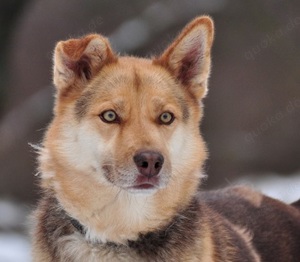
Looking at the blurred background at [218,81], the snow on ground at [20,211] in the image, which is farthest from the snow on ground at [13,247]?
the blurred background at [218,81]

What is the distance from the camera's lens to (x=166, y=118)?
15.5 ft

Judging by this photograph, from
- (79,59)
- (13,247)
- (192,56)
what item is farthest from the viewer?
(13,247)

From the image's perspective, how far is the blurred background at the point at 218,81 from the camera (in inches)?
431

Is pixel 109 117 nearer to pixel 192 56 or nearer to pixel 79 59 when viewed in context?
pixel 79 59

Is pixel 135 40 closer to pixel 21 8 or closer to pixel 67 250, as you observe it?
pixel 21 8

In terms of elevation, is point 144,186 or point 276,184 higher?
point 144,186

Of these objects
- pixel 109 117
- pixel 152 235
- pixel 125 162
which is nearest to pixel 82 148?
pixel 109 117

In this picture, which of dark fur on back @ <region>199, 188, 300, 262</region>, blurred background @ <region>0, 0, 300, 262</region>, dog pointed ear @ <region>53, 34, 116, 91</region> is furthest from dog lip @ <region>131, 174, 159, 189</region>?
blurred background @ <region>0, 0, 300, 262</region>

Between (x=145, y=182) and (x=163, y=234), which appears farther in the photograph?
(x=163, y=234)

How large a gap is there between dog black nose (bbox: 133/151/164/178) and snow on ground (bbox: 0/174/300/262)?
202 inches

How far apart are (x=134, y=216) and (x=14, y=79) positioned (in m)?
7.55

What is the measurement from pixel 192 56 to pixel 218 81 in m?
6.11

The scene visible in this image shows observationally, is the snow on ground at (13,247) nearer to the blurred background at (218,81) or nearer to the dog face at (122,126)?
the blurred background at (218,81)

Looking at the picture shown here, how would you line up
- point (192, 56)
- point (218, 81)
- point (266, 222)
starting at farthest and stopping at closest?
point (218, 81) < point (266, 222) < point (192, 56)
